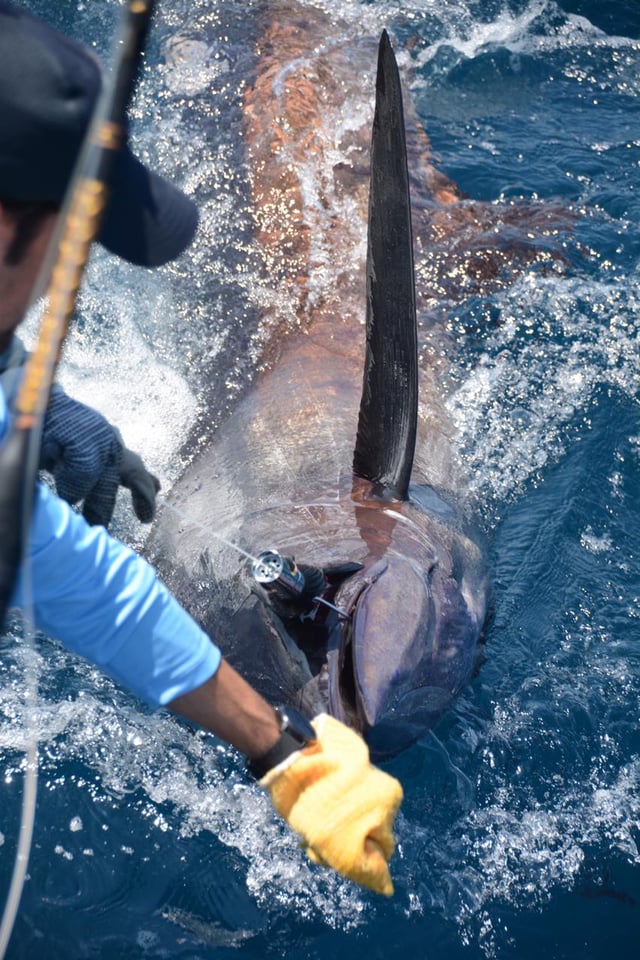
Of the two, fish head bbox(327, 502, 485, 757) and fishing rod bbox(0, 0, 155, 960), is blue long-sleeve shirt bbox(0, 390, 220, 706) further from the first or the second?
fish head bbox(327, 502, 485, 757)

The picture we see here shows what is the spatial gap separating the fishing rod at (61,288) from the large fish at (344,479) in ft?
3.38

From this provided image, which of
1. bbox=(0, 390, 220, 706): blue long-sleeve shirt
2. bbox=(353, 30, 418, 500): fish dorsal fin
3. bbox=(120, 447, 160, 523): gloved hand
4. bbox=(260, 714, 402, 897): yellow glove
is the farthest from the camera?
bbox=(353, 30, 418, 500): fish dorsal fin

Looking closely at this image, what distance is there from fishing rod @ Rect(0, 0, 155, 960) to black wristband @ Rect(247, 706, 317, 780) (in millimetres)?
575

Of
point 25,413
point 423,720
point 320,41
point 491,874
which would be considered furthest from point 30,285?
point 320,41

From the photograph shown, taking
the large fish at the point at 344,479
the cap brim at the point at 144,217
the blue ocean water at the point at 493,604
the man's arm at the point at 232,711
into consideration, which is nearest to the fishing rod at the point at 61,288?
the cap brim at the point at 144,217

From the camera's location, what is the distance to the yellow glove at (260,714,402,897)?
6.34ft

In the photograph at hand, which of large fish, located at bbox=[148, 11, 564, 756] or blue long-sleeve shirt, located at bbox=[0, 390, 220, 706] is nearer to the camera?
blue long-sleeve shirt, located at bbox=[0, 390, 220, 706]

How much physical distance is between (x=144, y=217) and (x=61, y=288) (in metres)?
0.44

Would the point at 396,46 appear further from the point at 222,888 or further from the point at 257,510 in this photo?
the point at 222,888

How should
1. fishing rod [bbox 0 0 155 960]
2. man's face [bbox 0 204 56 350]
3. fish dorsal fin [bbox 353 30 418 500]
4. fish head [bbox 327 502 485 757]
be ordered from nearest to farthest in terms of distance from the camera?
fishing rod [bbox 0 0 155 960]
man's face [bbox 0 204 56 350]
fish head [bbox 327 502 485 757]
fish dorsal fin [bbox 353 30 418 500]

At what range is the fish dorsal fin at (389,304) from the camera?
3.37 m

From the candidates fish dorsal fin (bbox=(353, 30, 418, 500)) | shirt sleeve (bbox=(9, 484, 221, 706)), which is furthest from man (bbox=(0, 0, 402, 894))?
fish dorsal fin (bbox=(353, 30, 418, 500))

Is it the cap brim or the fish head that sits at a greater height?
the cap brim

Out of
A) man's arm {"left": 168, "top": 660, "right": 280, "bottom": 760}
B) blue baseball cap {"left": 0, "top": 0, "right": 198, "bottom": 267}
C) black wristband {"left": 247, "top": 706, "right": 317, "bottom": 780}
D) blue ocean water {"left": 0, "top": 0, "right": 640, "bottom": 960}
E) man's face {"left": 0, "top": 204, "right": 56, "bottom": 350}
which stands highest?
blue baseball cap {"left": 0, "top": 0, "right": 198, "bottom": 267}
